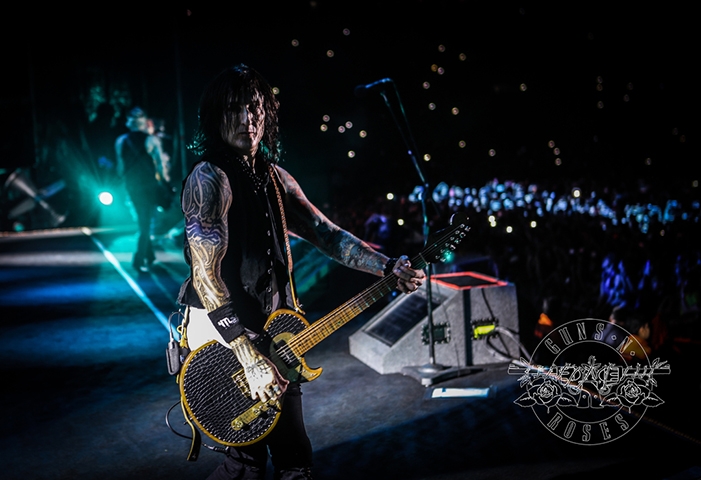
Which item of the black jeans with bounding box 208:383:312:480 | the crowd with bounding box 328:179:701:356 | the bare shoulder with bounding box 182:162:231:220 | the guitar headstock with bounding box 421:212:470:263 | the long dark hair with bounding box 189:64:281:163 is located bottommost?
the crowd with bounding box 328:179:701:356

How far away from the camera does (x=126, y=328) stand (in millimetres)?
5770

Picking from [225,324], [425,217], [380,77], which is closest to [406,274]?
[225,324]

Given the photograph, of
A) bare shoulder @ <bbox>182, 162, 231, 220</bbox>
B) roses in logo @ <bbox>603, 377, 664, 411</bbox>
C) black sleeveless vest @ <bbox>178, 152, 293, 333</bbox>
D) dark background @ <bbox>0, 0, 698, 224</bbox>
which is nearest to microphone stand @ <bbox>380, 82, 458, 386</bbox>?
roses in logo @ <bbox>603, 377, 664, 411</bbox>

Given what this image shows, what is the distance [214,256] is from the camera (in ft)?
7.16

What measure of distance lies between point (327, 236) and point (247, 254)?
475 millimetres

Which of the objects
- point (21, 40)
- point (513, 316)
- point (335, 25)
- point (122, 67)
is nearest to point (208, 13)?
point (122, 67)

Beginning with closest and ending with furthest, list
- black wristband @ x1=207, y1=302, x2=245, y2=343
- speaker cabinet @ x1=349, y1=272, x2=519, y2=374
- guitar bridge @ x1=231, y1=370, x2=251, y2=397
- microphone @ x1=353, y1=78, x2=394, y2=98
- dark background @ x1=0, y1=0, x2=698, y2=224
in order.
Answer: black wristband @ x1=207, y1=302, x2=245, y2=343, guitar bridge @ x1=231, y1=370, x2=251, y2=397, microphone @ x1=353, y1=78, x2=394, y2=98, speaker cabinet @ x1=349, y1=272, x2=519, y2=374, dark background @ x1=0, y1=0, x2=698, y2=224

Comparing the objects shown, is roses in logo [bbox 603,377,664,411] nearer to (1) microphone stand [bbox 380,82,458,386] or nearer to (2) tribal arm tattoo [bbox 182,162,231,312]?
(1) microphone stand [bbox 380,82,458,386]

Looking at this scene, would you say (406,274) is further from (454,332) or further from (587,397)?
(454,332)

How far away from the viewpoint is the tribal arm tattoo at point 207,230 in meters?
2.17

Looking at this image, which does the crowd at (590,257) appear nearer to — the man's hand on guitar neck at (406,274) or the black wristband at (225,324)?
the man's hand on guitar neck at (406,274)

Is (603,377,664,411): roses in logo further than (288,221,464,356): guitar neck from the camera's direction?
Yes

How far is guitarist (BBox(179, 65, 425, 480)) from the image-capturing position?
2178 millimetres

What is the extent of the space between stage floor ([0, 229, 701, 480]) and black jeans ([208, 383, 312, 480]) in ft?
2.77
